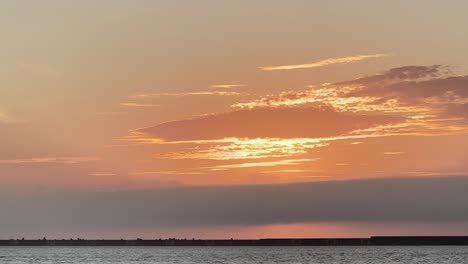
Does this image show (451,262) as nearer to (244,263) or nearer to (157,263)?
(244,263)

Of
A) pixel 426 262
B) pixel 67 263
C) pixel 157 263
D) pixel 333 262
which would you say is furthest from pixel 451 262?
pixel 67 263

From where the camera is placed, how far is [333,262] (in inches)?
6186

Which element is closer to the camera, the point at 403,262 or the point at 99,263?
the point at 403,262

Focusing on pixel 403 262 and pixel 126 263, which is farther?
pixel 126 263

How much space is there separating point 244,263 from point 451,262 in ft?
114

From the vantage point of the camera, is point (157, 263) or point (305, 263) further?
point (157, 263)

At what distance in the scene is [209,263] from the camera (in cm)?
16050

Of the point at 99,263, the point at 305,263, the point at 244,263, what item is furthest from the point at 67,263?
the point at 305,263

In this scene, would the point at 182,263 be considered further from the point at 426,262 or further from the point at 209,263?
the point at 426,262

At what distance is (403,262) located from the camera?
153500 mm

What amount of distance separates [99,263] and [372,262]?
47.9m

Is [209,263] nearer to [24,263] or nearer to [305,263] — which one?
[305,263]

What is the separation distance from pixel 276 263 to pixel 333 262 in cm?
1012

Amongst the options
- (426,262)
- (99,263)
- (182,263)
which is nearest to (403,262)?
(426,262)
